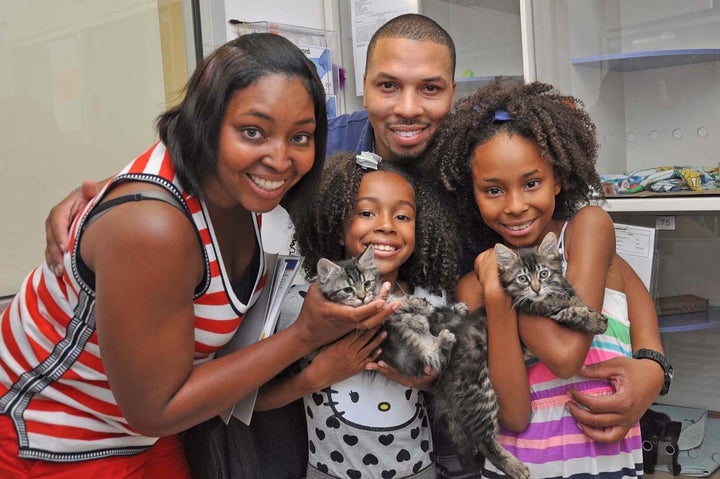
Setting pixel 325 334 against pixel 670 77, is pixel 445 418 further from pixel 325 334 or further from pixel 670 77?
pixel 670 77

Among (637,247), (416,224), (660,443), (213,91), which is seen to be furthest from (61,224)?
(660,443)

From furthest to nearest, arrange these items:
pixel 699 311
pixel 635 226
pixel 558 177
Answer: pixel 699 311, pixel 635 226, pixel 558 177

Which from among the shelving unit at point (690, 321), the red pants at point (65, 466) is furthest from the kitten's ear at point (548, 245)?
the shelving unit at point (690, 321)

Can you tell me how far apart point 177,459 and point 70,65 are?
1.39 metres

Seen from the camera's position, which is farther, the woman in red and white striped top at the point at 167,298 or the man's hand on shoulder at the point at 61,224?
the man's hand on shoulder at the point at 61,224

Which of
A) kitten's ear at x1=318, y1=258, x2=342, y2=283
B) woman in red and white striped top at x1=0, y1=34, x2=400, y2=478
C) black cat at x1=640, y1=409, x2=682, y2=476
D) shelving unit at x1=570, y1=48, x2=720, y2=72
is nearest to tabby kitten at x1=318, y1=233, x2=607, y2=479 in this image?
kitten's ear at x1=318, y1=258, x2=342, y2=283

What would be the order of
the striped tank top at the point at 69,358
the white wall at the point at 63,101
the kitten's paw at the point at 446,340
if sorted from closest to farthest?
the striped tank top at the point at 69,358
the kitten's paw at the point at 446,340
the white wall at the point at 63,101

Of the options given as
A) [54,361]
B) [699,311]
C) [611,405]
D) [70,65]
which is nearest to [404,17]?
[70,65]

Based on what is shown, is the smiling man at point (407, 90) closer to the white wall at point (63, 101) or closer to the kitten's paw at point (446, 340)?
the kitten's paw at point (446, 340)

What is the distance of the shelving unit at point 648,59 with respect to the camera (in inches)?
99.4

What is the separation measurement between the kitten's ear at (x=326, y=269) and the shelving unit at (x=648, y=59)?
5.38ft

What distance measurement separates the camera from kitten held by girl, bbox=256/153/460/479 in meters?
1.42

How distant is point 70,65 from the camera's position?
7.24 feet

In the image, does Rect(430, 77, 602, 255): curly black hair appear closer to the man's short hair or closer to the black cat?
the man's short hair
